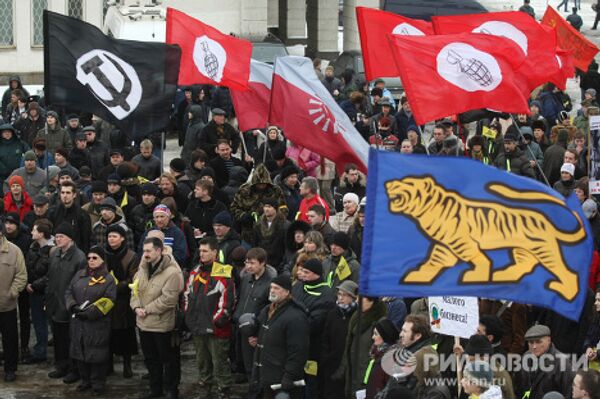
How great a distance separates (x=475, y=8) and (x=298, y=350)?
25.9m

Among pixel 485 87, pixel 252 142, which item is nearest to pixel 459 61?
pixel 485 87

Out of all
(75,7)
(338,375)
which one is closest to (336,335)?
(338,375)

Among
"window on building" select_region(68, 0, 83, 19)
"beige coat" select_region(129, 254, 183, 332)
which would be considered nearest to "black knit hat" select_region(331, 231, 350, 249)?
"beige coat" select_region(129, 254, 183, 332)

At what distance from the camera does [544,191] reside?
9.24m

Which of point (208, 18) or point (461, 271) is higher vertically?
point (208, 18)

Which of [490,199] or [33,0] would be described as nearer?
[490,199]

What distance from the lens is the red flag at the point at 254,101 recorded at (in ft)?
56.7

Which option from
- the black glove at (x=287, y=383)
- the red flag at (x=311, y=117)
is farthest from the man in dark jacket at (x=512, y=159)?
the black glove at (x=287, y=383)

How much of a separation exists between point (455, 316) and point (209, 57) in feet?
22.0

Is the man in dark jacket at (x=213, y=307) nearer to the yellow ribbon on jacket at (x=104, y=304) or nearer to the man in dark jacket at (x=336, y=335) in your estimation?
the yellow ribbon on jacket at (x=104, y=304)

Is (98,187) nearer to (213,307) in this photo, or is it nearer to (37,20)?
(213,307)

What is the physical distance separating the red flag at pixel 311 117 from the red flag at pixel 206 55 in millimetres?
1482

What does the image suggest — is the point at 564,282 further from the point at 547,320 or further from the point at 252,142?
the point at 252,142

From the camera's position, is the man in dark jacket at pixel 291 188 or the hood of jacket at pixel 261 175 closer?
the hood of jacket at pixel 261 175
